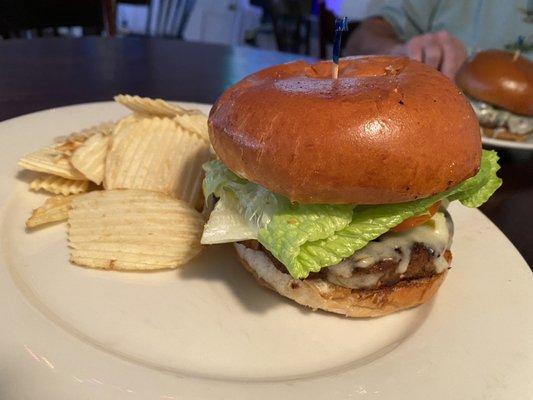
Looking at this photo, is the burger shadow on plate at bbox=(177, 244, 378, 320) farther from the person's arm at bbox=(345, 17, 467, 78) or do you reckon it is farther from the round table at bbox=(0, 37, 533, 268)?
the person's arm at bbox=(345, 17, 467, 78)

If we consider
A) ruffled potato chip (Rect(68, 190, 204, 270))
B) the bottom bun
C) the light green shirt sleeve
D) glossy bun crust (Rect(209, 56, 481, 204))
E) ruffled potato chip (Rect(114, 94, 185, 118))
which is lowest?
the bottom bun

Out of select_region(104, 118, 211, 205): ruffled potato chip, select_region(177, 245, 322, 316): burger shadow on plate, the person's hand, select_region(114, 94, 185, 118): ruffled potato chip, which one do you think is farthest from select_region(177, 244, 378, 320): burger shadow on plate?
the person's hand

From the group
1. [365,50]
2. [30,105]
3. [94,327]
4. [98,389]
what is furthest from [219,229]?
[365,50]

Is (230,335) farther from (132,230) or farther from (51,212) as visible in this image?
(51,212)

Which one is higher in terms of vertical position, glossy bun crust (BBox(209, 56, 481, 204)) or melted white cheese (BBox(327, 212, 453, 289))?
glossy bun crust (BBox(209, 56, 481, 204))

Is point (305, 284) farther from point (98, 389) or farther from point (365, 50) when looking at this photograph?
point (365, 50)
